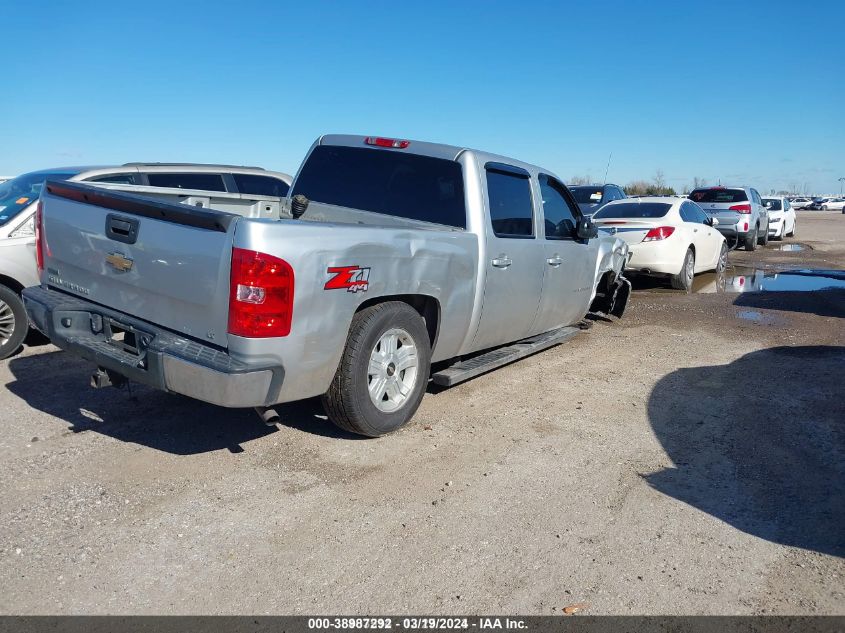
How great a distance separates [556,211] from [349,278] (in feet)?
10.7

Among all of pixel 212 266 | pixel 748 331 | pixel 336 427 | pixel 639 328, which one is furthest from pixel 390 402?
pixel 748 331

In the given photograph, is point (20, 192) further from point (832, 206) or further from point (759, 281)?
point (832, 206)

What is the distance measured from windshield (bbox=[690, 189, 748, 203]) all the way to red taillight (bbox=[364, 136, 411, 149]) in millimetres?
16062

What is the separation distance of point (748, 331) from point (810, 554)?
5.52 meters

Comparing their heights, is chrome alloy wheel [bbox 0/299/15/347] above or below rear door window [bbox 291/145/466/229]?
below

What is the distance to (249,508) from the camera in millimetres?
3846

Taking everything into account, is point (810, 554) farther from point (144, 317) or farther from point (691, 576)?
point (144, 317)

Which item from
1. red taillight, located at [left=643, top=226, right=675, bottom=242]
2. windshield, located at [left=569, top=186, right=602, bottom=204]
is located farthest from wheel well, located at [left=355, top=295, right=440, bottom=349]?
windshield, located at [left=569, top=186, right=602, bottom=204]

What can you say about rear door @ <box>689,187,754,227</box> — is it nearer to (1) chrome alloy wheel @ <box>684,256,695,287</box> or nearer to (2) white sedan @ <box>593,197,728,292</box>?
(2) white sedan @ <box>593,197,728,292</box>

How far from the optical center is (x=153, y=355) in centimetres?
387

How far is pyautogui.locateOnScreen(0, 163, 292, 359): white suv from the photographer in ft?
22.1

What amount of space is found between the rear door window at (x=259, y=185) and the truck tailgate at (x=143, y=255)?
4191 mm

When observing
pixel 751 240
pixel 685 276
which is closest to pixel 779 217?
pixel 751 240

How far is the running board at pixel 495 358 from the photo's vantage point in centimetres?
524
